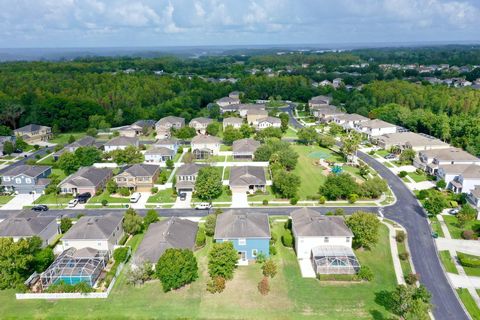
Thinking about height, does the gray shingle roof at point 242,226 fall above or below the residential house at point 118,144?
above

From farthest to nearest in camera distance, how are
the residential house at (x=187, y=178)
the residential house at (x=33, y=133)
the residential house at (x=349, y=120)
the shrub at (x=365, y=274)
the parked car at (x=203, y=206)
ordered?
1. the residential house at (x=349, y=120)
2. the residential house at (x=33, y=133)
3. the residential house at (x=187, y=178)
4. the parked car at (x=203, y=206)
5. the shrub at (x=365, y=274)

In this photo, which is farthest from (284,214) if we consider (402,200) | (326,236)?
(402,200)

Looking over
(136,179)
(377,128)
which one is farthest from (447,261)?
(377,128)

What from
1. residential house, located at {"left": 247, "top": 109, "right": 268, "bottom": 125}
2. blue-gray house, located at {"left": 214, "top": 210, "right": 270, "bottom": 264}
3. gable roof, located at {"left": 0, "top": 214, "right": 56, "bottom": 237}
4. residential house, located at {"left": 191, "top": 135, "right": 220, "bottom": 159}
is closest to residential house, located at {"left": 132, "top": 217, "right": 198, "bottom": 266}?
blue-gray house, located at {"left": 214, "top": 210, "right": 270, "bottom": 264}

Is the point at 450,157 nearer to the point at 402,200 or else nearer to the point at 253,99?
the point at 402,200

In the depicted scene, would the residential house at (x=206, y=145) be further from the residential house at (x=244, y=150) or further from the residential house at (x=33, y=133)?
the residential house at (x=33, y=133)

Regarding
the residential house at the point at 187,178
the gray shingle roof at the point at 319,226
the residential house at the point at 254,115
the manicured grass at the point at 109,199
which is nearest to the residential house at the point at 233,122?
the residential house at the point at 254,115

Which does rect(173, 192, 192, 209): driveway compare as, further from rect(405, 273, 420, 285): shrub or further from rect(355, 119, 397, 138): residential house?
rect(355, 119, 397, 138): residential house
